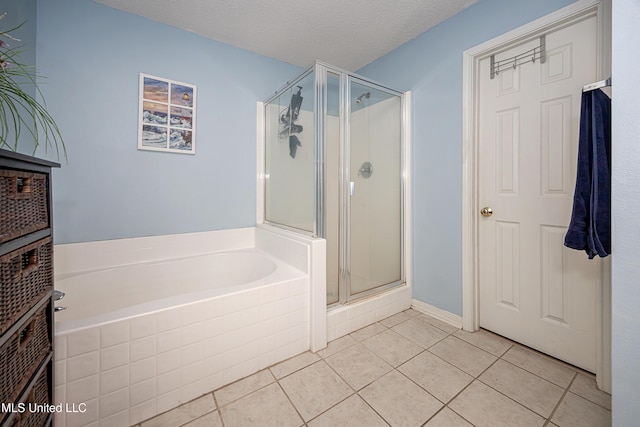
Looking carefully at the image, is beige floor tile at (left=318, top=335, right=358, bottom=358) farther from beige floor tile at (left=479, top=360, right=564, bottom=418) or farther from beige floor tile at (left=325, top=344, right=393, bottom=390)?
beige floor tile at (left=479, top=360, right=564, bottom=418)

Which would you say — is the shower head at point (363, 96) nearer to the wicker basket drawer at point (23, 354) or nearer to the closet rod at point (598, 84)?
the closet rod at point (598, 84)

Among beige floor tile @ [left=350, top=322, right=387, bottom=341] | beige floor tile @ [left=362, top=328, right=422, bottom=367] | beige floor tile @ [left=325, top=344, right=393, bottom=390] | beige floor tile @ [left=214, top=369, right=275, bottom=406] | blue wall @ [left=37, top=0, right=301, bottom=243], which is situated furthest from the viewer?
beige floor tile @ [left=350, top=322, right=387, bottom=341]

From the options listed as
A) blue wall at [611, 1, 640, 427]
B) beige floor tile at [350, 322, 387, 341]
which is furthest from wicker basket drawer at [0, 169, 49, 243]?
blue wall at [611, 1, 640, 427]

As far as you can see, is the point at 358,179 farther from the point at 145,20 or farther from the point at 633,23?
the point at 145,20

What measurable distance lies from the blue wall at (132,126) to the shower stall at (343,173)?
362 mm

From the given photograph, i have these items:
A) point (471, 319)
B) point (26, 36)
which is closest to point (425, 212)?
point (471, 319)

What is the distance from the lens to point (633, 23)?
89 centimetres

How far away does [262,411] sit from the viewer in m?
1.18

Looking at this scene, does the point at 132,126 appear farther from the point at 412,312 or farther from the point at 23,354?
the point at 412,312

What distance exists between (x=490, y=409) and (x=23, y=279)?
1896 mm

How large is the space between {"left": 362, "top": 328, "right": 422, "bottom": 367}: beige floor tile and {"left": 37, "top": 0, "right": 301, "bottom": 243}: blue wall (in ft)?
4.93

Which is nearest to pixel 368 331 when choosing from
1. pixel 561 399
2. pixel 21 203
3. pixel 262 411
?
A: pixel 262 411

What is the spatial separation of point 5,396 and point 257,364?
99 centimetres

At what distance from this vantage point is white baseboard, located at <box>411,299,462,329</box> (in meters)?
1.94
